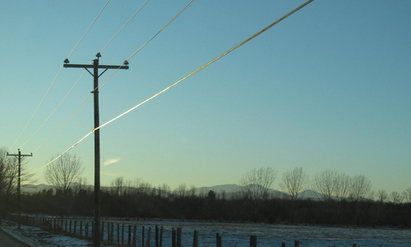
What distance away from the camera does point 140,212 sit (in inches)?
4847

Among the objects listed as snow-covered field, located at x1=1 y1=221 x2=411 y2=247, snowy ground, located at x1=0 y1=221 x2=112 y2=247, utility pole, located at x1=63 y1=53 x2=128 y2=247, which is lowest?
snow-covered field, located at x1=1 y1=221 x2=411 y2=247

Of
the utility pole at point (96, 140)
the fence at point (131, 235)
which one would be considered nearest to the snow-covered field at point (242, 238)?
the fence at point (131, 235)

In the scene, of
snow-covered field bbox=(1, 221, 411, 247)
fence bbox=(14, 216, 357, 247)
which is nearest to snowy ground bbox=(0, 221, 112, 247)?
snow-covered field bbox=(1, 221, 411, 247)

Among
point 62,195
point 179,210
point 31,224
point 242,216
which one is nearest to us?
point 31,224

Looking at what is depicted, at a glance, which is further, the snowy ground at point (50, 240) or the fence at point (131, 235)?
the snowy ground at point (50, 240)

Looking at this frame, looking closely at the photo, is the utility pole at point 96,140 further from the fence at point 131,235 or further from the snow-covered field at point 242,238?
the snow-covered field at point 242,238

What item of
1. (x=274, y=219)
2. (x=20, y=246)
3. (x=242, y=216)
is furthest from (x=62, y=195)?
(x=20, y=246)

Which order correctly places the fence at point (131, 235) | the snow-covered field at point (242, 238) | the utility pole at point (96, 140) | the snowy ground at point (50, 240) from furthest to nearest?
the snow-covered field at point (242, 238) < the snowy ground at point (50, 240) < the utility pole at point (96, 140) < the fence at point (131, 235)

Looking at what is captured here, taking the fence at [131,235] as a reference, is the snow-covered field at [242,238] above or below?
below

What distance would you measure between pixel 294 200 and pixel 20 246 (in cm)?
10255

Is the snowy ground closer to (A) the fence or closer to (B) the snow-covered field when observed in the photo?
(B) the snow-covered field

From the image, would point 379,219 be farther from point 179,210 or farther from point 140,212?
point 140,212

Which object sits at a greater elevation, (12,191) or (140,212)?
(12,191)

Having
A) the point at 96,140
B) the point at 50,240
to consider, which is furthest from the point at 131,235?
the point at 96,140
